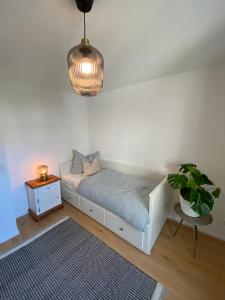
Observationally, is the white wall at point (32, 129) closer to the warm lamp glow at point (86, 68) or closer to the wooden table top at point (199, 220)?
the warm lamp glow at point (86, 68)

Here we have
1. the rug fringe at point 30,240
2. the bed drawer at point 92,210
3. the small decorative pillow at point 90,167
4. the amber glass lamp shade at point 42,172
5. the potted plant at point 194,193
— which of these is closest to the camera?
the potted plant at point 194,193

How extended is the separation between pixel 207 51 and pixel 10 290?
3079 millimetres

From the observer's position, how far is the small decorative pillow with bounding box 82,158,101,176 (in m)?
2.73

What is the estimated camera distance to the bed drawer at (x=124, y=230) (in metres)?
1.72

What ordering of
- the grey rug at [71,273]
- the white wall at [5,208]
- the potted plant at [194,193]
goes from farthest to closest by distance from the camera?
the white wall at [5,208] → the potted plant at [194,193] → the grey rug at [71,273]

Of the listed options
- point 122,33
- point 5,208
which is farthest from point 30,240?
point 122,33

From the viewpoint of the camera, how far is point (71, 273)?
1.50 m

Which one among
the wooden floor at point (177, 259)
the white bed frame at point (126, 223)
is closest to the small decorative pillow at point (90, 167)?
the white bed frame at point (126, 223)

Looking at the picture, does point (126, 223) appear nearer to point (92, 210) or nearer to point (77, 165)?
point (92, 210)

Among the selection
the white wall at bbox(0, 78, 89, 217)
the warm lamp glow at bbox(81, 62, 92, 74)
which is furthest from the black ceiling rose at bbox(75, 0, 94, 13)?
the white wall at bbox(0, 78, 89, 217)

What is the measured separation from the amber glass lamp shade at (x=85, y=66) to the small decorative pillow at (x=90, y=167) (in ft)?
6.30

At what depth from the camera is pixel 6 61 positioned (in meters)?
1.82

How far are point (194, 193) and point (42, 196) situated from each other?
2.17m

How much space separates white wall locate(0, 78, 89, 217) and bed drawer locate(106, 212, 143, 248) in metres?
1.47
